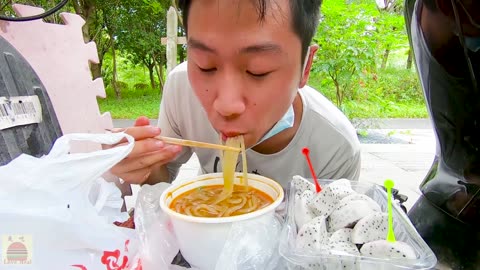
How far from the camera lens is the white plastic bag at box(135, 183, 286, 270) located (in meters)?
0.75

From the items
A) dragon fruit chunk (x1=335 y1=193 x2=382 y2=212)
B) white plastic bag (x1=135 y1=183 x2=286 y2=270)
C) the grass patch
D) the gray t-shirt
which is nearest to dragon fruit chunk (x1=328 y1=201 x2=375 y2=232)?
dragon fruit chunk (x1=335 y1=193 x2=382 y2=212)

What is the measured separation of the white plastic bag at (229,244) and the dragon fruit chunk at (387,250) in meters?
0.18

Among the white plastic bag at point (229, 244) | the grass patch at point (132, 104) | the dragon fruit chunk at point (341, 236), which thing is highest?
the dragon fruit chunk at point (341, 236)

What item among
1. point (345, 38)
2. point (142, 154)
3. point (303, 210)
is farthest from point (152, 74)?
point (303, 210)

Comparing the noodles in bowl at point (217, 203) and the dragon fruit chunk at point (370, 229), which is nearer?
the dragon fruit chunk at point (370, 229)

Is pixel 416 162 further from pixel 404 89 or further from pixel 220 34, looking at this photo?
pixel 404 89

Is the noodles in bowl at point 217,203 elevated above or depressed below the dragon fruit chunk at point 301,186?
below

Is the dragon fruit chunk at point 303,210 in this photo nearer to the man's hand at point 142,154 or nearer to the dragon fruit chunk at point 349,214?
the dragon fruit chunk at point 349,214

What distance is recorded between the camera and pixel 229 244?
0.76 metres

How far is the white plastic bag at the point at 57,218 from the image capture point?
646 millimetres

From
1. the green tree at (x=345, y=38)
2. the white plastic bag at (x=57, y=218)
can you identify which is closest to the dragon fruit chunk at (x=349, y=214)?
the white plastic bag at (x=57, y=218)

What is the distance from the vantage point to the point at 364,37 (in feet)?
14.5

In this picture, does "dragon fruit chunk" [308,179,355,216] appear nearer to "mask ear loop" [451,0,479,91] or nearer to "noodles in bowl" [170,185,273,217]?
"noodles in bowl" [170,185,273,217]

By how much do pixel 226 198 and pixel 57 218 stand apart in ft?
1.46
